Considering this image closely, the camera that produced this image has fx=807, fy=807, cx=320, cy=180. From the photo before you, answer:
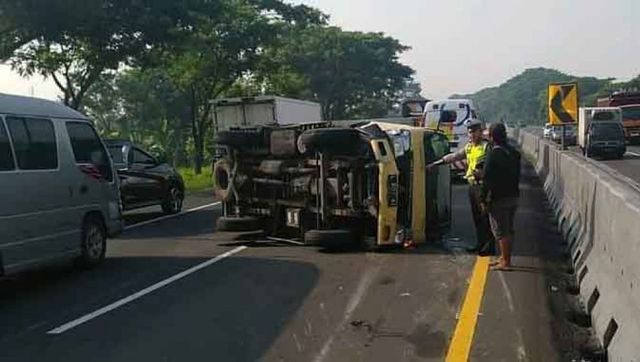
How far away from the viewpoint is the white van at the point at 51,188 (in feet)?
27.0

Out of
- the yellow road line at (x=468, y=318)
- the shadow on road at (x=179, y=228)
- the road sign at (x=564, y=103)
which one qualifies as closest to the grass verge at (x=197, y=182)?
the shadow on road at (x=179, y=228)

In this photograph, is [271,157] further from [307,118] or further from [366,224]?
[307,118]

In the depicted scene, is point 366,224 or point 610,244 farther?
point 366,224

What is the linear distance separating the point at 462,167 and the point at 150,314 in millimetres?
15330

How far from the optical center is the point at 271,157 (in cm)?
1184

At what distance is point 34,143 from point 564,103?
13737 mm

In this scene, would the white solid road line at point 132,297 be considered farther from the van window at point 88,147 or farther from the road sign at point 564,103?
the road sign at point 564,103

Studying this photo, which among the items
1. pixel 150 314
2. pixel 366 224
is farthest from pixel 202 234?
pixel 150 314

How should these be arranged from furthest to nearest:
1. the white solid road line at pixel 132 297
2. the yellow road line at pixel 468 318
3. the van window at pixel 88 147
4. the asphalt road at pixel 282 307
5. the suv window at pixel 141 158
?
the suv window at pixel 141 158 < the van window at pixel 88 147 < the white solid road line at pixel 132 297 < the asphalt road at pixel 282 307 < the yellow road line at pixel 468 318

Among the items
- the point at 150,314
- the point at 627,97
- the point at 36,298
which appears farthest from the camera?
the point at 627,97

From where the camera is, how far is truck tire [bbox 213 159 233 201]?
40.0 feet

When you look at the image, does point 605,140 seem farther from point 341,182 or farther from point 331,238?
point 331,238

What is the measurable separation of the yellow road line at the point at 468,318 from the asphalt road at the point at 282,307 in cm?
7

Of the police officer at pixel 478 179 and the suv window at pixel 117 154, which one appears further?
the suv window at pixel 117 154
